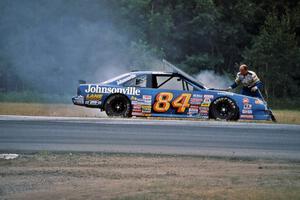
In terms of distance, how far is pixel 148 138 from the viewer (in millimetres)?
11203

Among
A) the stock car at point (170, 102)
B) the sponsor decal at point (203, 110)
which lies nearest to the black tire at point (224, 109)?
the stock car at point (170, 102)

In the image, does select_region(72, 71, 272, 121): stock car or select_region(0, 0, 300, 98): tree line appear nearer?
select_region(72, 71, 272, 121): stock car

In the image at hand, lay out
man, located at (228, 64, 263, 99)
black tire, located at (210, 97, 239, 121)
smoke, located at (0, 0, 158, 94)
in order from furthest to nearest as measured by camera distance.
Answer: smoke, located at (0, 0, 158, 94)
man, located at (228, 64, 263, 99)
black tire, located at (210, 97, 239, 121)

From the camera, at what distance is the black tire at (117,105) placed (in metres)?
16.4

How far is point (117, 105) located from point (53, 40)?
24968mm

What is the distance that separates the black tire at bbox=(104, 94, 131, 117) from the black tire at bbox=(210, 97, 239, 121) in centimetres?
196

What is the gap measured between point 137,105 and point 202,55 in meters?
26.6

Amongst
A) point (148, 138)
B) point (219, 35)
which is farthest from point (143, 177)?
point (219, 35)

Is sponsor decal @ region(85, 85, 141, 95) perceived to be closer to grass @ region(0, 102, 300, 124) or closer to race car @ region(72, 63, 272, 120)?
race car @ region(72, 63, 272, 120)

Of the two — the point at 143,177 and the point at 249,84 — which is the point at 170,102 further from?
the point at 143,177

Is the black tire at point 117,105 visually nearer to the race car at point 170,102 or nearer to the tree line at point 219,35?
the race car at point 170,102

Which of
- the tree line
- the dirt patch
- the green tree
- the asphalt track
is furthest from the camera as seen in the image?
the tree line

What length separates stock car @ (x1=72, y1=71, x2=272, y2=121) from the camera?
642 inches

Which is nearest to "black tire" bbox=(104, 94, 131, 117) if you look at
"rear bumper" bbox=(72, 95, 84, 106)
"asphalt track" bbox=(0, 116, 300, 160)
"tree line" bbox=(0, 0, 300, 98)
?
"rear bumper" bbox=(72, 95, 84, 106)
